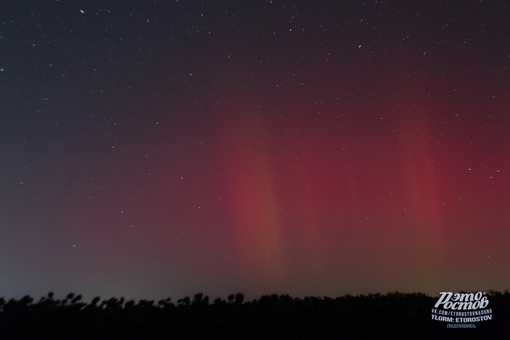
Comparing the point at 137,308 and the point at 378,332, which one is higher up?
the point at 137,308

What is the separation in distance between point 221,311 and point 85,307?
13.3 ft

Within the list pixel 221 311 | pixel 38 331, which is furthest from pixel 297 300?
pixel 38 331

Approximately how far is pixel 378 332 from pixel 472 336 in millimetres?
3091

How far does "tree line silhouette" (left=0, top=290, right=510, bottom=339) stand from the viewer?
11.9m

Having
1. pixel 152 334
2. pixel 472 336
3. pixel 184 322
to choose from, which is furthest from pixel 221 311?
pixel 472 336

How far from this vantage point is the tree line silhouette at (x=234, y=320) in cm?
1188

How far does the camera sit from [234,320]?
13.3 meters

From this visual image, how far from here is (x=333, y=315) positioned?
14.1 meters

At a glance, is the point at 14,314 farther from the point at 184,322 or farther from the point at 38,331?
the point at 184,322

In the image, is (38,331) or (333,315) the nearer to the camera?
(38,331)

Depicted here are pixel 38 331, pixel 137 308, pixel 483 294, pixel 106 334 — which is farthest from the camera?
pixel 483 294

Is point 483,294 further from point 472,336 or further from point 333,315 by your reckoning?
point 333,315

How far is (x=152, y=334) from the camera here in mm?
12242

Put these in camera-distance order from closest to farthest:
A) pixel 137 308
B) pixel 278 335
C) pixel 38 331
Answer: pixel 38 331, pixel 278 335, pixel 137 308
